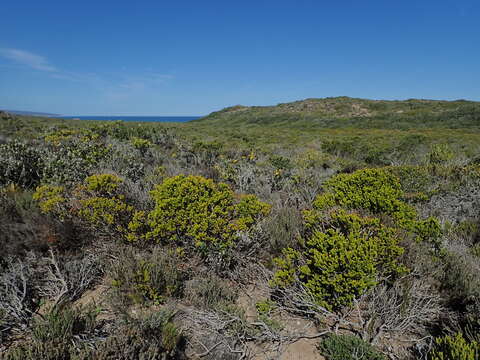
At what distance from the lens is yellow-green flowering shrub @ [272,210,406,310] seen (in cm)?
268

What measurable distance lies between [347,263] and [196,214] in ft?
6.53

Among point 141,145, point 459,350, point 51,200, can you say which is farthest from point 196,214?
point 141,145

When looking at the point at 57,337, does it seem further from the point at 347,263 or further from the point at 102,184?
the point at 347,263

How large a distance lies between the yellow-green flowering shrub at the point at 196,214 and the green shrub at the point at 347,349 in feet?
5.20

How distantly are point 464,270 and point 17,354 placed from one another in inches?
180

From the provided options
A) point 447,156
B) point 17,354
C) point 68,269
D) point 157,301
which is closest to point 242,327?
point 157,301

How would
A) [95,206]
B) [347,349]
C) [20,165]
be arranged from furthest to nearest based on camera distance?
[20,165] < [95,206] < [347,349]

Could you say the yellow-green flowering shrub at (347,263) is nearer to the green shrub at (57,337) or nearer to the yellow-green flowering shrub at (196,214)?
the yellow-green flowering shrub at (196,214)

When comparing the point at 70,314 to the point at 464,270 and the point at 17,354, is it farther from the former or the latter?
the point at 464,270

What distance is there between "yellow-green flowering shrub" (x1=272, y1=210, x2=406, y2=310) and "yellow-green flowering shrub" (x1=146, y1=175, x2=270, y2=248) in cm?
87

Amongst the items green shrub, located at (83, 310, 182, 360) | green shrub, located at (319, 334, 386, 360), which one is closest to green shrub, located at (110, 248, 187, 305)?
green shrub, located at (83, 310, 182, 360)

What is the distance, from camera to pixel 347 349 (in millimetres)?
2346

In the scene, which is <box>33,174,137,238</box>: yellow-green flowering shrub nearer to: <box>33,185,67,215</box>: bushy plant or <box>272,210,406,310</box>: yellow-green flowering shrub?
<box>33,185,67,215</box>: bushy plant

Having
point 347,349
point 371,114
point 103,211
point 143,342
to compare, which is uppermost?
point 371,114
